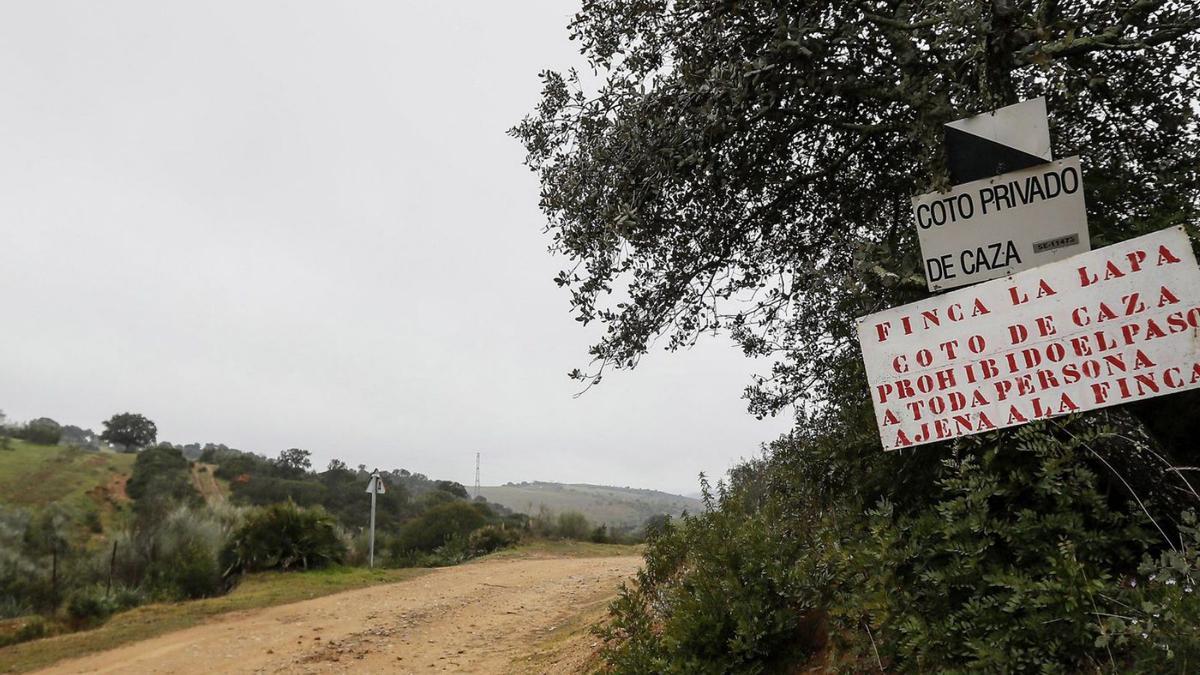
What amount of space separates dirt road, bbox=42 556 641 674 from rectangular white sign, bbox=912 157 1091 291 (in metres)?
4.51

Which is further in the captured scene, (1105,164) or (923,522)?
(1105,164)

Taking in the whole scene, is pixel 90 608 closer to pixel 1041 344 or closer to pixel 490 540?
pixel 490 540

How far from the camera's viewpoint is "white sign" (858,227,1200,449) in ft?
10.0

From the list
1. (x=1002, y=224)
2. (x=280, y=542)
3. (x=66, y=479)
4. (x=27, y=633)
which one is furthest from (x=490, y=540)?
(x=66, y=479)

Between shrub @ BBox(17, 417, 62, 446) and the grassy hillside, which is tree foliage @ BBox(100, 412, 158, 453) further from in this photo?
the grassy hillside

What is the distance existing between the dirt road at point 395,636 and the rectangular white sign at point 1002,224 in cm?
451

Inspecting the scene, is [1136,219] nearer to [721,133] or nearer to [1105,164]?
[1105,164]

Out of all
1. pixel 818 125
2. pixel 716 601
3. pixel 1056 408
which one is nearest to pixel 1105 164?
pixel 818 125

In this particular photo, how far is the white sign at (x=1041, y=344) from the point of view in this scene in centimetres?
306

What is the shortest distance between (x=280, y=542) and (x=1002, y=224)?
51.3ft

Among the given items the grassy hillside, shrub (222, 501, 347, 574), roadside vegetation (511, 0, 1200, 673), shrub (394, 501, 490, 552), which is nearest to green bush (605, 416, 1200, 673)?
roadside vegetation (511, 0, 1200, 673)

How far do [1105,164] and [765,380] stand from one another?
130 inches

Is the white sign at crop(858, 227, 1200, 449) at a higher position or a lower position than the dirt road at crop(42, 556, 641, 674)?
higher

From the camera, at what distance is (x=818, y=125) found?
18.5 ft
